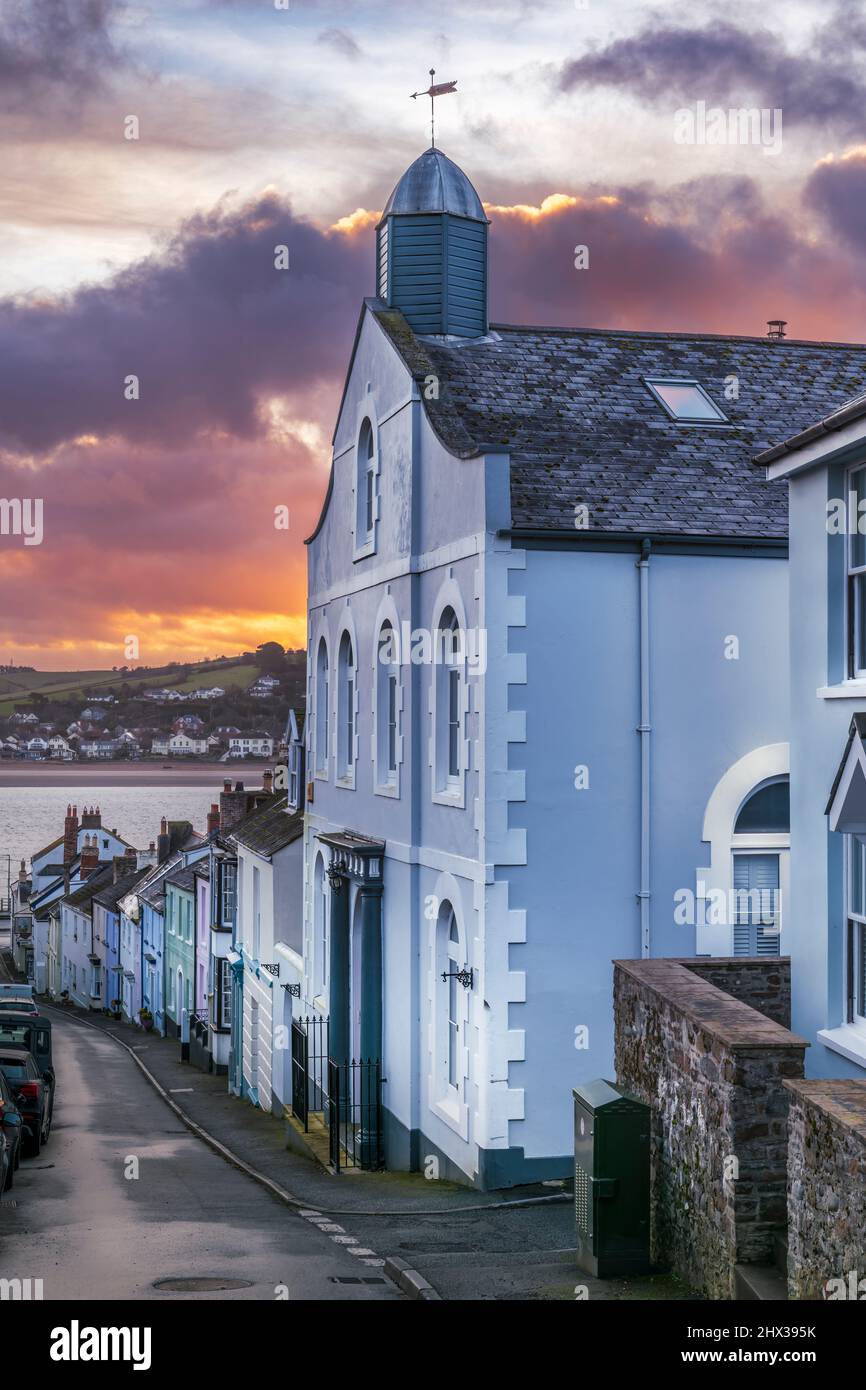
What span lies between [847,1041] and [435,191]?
48.5 ft

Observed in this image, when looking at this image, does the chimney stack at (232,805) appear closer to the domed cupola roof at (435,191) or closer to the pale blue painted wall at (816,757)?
the domed cupola roof at (435,191)

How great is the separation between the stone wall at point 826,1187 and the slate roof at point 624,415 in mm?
9450

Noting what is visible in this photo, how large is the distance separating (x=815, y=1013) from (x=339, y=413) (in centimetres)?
1540

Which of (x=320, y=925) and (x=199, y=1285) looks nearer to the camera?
(x=199, y=1285)

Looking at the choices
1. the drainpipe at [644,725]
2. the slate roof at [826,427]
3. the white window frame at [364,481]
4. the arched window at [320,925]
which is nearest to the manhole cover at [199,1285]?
the drainpipe at [644,725]

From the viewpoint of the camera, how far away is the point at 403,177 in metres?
23.2

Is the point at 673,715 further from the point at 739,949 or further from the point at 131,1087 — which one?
the point at 131,1087

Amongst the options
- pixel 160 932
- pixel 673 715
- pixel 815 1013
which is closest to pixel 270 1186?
pixel 673 715

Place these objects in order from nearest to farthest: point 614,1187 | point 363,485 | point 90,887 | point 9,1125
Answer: point 614,1187, point 9,1125, point 363,485, point 90,887

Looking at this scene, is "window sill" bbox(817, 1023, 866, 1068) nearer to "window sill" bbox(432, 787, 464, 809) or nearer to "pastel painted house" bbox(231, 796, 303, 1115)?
"window sill" bbox(432, 787, 464, 809)

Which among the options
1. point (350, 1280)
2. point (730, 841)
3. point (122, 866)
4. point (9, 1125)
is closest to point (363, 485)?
point (730, 841)

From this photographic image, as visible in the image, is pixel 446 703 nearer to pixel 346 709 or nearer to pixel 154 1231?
pixel 346 709

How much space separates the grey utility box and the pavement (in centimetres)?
17

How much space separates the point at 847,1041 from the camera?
12.7 meters
